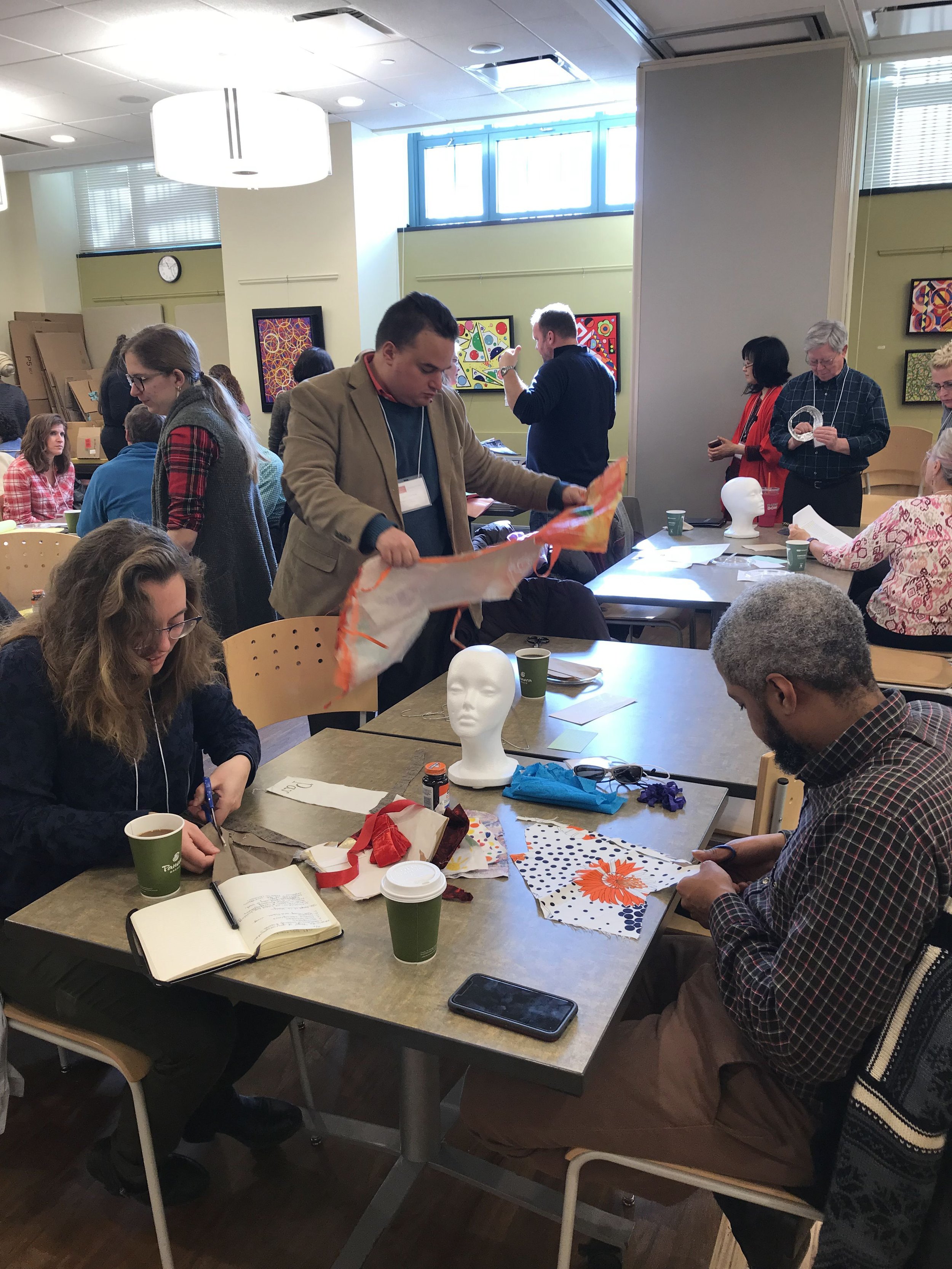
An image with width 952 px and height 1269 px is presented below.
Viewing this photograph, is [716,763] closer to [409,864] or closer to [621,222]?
[409,864]

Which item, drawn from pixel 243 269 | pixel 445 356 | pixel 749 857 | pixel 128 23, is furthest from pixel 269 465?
pixel 243 269

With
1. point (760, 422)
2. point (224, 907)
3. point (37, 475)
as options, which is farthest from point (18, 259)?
point (224, 907)

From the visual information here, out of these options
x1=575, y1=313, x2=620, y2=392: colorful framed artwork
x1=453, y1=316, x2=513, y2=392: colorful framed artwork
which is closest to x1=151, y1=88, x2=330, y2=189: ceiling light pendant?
x1=575, y1=313, x2=620, y2=392: colorful framed artwork

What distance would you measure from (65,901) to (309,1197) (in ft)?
2.74

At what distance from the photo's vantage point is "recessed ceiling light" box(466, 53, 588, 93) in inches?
238

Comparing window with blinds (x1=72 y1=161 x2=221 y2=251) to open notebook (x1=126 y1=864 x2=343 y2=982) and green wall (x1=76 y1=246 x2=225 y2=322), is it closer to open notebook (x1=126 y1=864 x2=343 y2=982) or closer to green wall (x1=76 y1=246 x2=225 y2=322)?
green wall (x1=76 y1=246 x2=225 y2=322)

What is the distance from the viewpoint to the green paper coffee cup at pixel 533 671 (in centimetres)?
239

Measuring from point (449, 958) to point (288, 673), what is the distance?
1385mm

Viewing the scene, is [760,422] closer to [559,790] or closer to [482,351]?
[559,790]

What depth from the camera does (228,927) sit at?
4.56 ft

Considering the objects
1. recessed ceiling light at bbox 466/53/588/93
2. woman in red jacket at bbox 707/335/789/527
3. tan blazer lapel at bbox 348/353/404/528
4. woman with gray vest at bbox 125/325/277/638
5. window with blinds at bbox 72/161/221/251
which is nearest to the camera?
tan blazer lapel at bbox 348/353/404/528

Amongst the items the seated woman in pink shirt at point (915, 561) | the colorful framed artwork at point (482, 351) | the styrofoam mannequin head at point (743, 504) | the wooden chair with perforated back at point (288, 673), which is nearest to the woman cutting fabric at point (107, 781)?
the wooden chair with perforated back at point (288, 673)

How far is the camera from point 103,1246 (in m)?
1.74

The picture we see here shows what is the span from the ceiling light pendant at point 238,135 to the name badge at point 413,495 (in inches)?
58.8
